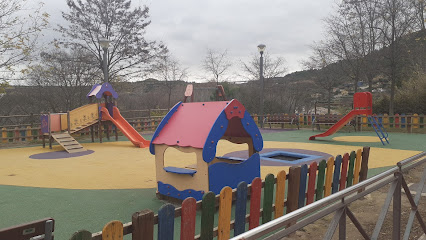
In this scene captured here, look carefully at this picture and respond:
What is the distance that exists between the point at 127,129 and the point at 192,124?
992 centimetres

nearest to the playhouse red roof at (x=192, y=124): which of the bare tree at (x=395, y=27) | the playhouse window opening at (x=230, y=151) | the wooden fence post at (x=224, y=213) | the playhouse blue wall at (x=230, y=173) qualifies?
the playhouse blue wall at (x=230, y=173)

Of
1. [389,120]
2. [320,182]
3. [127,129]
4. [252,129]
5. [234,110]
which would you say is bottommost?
[320,182]

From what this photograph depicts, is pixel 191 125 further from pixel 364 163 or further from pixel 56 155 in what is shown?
pixel 56 155

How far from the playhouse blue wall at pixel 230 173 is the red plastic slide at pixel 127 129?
8.34 m

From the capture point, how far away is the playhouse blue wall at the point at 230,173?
481cm

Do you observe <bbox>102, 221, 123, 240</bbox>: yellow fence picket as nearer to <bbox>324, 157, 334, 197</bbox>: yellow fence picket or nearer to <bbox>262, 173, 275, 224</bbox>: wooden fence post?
<bbox>262, 173, 275, 224</bbox>: wooden fence post

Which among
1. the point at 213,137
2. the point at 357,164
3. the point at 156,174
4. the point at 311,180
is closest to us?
the point at 311,180

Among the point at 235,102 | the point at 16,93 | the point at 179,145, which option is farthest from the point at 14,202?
the point at 16,93

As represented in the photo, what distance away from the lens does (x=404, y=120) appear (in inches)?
744

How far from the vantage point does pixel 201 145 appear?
477cm

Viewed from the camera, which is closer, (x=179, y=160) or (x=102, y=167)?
A: (x=102, y=167)

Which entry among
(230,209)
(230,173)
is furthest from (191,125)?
(230,209)

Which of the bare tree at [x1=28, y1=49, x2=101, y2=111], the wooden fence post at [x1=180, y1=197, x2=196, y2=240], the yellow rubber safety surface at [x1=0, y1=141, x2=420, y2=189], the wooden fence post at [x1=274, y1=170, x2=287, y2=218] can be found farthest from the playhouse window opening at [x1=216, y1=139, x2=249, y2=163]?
the bare tree at [x1=28, y1=49, x2=101, y2=111]

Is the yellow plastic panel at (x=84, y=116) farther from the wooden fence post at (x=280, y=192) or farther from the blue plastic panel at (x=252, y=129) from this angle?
the wooden fence post at (x=280, y=192)
